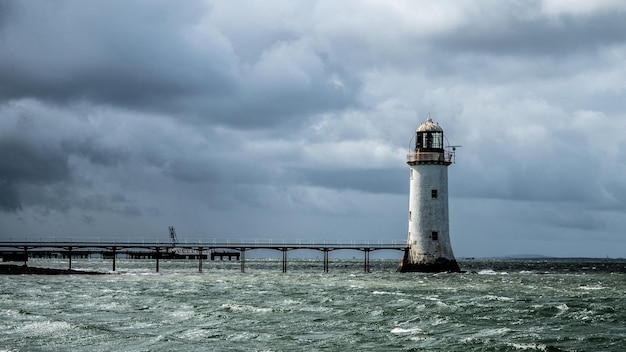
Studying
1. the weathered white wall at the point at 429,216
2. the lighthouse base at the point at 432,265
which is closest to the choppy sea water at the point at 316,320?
the lighthouse base at the point at 432,265

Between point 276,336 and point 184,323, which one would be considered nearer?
point 276,336

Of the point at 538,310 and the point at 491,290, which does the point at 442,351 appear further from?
the point at 491,290

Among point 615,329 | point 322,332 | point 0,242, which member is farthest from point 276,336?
point 0,242

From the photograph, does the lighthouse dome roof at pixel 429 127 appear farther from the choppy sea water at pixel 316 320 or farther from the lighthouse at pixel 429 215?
the choppy sea water at pixel 316 320

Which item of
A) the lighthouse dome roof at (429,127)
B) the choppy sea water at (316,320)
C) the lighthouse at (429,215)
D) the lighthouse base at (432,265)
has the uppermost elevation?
the lighthouse dome roof at (429,127)

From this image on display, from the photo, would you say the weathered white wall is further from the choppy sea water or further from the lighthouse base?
the choppy sea water

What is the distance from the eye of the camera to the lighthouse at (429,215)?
80.8 m

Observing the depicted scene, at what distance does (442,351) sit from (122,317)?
1653cm

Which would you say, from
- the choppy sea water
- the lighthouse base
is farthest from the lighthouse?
the choppy sea water

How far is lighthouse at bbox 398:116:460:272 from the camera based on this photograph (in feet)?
265

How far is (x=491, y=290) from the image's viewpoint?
55875 mm

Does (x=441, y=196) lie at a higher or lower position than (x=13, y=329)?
higher

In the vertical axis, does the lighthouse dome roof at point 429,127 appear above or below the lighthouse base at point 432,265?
above

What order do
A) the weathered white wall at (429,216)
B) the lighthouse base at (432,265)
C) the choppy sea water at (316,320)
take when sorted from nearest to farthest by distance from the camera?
the choppy sea water at (316,320) → the lighthouse base at (432,265) → the weathered white wall at (429,216)
